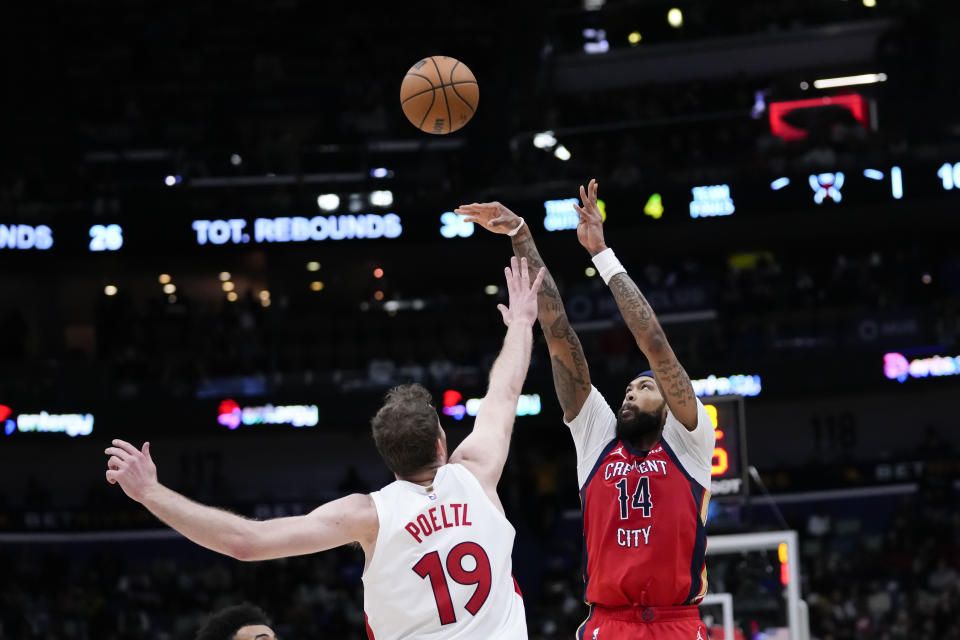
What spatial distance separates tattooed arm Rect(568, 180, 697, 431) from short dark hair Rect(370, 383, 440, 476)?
1547mm

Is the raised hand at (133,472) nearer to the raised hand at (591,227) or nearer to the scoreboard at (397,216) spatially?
the raised hand at (591,227)

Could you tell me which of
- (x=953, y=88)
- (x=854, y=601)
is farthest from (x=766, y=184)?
(x=854, y=601)

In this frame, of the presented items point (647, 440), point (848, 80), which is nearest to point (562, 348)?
point (647, 440)

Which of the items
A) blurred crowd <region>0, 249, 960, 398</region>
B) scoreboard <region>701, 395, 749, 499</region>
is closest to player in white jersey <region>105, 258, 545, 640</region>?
scoreboard <region>701, 395, 749, 499</region>

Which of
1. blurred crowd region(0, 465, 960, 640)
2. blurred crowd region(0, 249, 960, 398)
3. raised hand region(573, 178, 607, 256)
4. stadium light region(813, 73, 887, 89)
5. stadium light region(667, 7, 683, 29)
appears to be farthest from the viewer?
stadium light region(667, 7, 683, 29)

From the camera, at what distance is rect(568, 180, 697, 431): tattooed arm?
5.23 meters

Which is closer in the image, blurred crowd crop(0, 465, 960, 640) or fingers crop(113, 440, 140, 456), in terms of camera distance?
fingers crop(113, 440, 140, 456)

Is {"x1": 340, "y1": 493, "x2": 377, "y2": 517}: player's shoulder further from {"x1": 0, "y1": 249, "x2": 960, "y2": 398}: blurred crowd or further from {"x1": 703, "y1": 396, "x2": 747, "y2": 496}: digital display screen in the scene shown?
{"x1": 0, "y1": 249, "x2": 960, "y2": 398}: blurred crowd

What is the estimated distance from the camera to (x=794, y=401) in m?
23.1

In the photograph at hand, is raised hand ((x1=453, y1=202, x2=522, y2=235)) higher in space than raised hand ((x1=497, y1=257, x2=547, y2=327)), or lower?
higher

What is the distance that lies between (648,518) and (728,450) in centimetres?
422

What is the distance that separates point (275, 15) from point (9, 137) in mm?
6390

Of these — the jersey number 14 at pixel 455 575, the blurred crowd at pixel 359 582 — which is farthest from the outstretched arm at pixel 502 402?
the blurred crowd at pixel 359 582

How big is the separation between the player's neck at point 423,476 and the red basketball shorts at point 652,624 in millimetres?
1629
